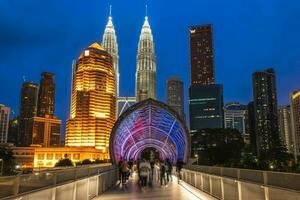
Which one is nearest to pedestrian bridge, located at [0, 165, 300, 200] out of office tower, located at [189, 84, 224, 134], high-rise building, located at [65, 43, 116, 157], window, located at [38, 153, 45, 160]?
A: window, located at [38, 153, 45, 160]

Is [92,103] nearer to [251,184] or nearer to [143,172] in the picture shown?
[143,172]

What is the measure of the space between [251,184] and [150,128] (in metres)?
28.7

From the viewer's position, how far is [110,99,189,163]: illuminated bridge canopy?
2880cm

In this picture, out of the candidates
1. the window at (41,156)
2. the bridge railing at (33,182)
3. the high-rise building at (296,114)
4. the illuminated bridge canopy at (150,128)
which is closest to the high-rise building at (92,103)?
the window at (41,156)

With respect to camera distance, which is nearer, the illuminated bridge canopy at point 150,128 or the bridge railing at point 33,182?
the bridge railing at point 33,182

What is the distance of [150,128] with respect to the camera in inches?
1438

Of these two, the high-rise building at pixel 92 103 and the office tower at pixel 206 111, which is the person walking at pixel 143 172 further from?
the office tower at pixel 206 111

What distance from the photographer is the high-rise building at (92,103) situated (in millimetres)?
144750

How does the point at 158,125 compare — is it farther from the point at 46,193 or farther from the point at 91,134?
the point at 91,134

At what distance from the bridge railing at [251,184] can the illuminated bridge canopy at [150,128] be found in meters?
15.2

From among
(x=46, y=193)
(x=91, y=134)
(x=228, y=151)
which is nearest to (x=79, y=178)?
(x=46, y=193)

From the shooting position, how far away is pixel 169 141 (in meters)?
40.7

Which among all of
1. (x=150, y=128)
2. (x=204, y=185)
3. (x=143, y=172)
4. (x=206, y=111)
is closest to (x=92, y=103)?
(x=206, y=111)

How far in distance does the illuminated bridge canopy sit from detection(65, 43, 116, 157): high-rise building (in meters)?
104
